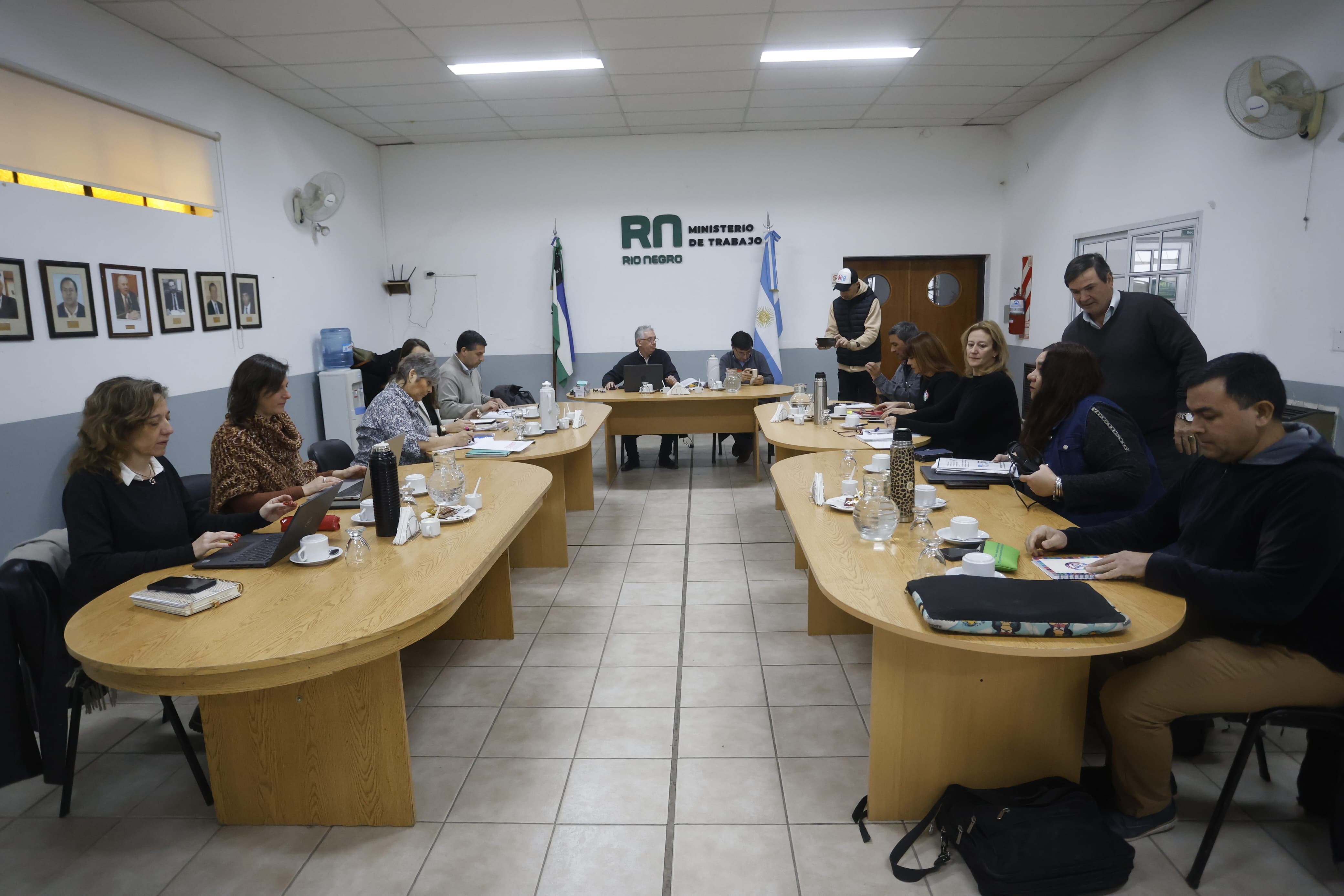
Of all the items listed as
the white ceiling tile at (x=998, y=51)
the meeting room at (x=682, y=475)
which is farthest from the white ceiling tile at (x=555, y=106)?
the white ceiling tile at (x=998, y=51)

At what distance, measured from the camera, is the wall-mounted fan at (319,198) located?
6.23m

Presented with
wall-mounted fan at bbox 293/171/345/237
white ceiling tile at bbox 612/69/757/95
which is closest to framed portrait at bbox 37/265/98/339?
wall-mounted fan at bbox 293/171/345/237

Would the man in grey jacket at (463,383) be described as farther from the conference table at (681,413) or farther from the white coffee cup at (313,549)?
the white coffee cup at (313,549)

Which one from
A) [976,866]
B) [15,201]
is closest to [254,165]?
[15,201]

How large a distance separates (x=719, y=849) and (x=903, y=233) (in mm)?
7112

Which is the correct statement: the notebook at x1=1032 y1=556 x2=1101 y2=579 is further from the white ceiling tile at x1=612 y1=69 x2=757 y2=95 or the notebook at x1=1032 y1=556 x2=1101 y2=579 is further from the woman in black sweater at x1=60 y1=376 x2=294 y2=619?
the white ceiling tile at x1=612 y1=69 x2=757 y2=95

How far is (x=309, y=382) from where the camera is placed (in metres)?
6.36


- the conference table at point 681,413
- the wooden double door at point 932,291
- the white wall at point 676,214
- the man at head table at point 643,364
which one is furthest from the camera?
the wooden double door at point 932,291

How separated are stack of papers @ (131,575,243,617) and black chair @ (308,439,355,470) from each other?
1.65m

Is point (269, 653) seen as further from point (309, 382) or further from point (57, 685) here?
point (309, 382)

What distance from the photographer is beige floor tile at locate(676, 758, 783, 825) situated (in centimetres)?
216

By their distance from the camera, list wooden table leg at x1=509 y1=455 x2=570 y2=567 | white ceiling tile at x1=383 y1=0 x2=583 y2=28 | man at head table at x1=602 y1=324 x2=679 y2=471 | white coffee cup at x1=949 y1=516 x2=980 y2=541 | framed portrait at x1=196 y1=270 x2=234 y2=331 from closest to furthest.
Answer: white coffee cup at x1=949 y1=516 x2=980 y2=541 → wooden table leg at x1=509 y1=455 x2=570 y2=567 → white ceiling tile at x1=383 y1=0 x2=583 y2=28 → framed portrait at x1=196 y1=270 x2=234 y2=331 → man at head table at x1=602 y1=324 x2=679 y2=471

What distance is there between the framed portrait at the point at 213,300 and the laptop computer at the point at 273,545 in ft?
11.1

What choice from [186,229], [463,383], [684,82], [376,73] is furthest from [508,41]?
[186,229]
